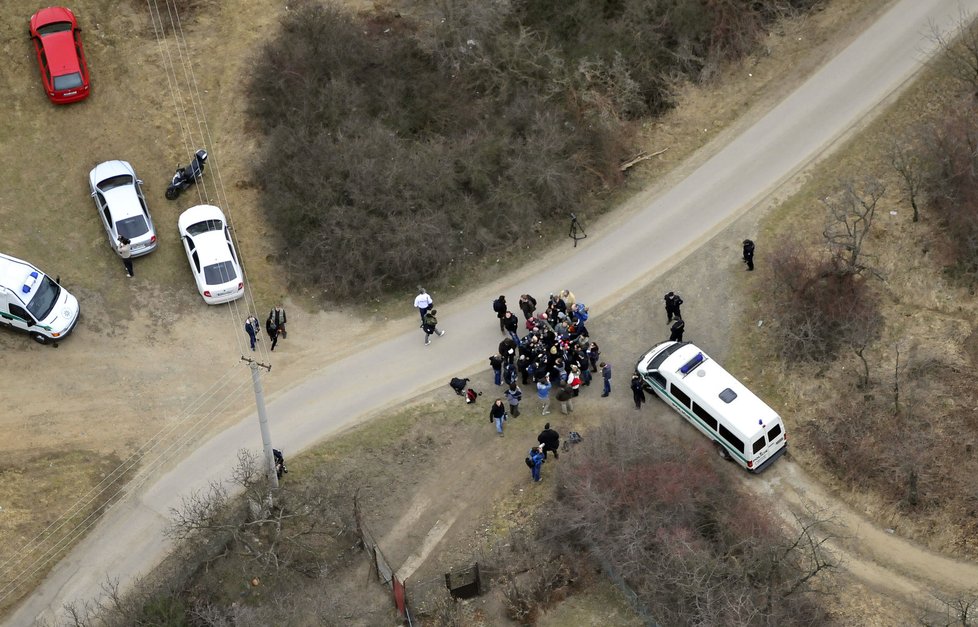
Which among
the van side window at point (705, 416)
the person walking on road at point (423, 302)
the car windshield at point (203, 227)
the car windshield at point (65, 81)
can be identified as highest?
the car windshield at point (65, 81)

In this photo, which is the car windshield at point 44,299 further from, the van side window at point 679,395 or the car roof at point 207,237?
the van side window at point 679,395

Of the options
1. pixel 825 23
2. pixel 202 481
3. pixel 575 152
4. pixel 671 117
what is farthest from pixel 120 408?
pixel 825 23

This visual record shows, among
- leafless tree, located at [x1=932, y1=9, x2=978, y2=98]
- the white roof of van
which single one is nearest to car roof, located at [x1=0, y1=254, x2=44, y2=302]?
the white roof of van

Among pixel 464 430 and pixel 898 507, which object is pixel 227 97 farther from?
pixel 898 507

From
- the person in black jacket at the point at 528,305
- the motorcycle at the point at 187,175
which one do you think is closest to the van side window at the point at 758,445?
the person in black jacket at the point at 528,305

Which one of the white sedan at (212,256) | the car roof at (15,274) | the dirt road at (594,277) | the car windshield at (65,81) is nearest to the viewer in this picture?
the dirt road at (594,277)

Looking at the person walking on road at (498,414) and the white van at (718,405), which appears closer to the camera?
the white van at (718,405)

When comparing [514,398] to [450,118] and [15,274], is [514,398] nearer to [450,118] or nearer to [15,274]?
[450,118]
